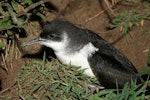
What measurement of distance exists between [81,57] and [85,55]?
0.17ft

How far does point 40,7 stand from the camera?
15.4ft

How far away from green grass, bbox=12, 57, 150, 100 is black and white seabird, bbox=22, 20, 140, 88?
0.38 ft

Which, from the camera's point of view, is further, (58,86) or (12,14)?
(12,14)

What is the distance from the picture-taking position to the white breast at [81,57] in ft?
14.5

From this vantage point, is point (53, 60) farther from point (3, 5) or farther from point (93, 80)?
point (3, 5)

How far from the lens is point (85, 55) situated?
4.44 meters

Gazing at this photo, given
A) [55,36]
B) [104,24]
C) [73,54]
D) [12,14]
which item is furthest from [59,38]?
[104,24]

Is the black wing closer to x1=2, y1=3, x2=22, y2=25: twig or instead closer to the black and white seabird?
the black and white seabird

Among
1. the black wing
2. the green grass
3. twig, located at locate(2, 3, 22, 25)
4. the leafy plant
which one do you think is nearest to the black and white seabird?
the black wing

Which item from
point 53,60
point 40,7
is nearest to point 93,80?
point 53,60

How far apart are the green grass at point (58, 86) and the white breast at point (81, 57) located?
0.07 m

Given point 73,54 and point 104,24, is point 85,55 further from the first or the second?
point 104,24

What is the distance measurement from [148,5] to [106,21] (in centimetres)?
75

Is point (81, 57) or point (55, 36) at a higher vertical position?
point (55, 36)
